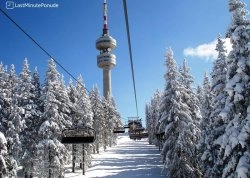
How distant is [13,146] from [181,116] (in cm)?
2005

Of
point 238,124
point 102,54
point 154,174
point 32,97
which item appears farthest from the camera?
point 102,54

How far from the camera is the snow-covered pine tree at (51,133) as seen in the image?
4403 cm

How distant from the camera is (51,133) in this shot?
146 ft

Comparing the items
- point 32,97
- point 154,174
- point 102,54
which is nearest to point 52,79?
point 32,97

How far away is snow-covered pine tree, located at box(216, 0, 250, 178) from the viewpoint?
1816cm

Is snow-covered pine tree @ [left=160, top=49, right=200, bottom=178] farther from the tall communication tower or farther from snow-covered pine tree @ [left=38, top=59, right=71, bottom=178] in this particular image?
the tall communication tower

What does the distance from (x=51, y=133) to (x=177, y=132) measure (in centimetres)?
1512

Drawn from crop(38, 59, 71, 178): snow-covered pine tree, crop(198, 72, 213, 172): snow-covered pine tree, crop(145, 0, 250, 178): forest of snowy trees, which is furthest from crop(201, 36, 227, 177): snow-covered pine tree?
crop(38, 59, 71, 178): snow-covered pine tree

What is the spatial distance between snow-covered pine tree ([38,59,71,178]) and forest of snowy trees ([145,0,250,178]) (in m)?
12.6

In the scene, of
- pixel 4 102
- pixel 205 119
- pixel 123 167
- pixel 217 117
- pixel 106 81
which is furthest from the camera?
pixel 106 81

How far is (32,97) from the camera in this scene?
164 ft

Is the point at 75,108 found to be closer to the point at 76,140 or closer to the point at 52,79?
the point at 52,79

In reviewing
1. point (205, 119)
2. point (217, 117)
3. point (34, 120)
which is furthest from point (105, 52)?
point (217, 117)

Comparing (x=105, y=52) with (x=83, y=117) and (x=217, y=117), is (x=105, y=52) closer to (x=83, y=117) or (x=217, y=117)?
(x=83, y=117)
